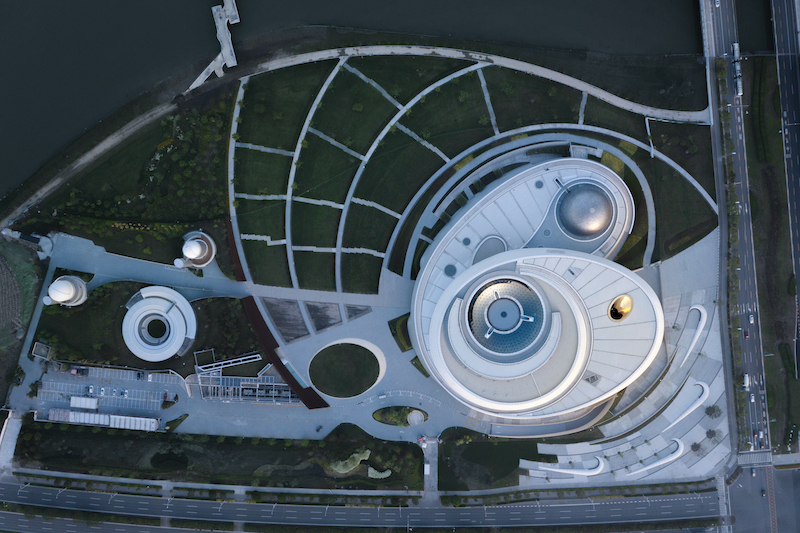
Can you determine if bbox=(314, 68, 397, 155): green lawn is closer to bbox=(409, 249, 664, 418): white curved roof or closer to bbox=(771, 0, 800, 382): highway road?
bbox=(409, 249, 664, 418): white curved roof

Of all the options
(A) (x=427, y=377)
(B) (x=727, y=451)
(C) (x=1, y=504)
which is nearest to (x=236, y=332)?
(A) (x=427, y=377)

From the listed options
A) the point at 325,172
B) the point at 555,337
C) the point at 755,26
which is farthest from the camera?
the point at 755,26

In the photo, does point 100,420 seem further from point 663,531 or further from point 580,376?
point 663,531

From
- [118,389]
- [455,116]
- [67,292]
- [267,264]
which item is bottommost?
[118,389]

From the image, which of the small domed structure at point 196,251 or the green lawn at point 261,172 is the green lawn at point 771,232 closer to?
the green lawn at point 261,172

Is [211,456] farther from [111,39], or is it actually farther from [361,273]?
[111,39]

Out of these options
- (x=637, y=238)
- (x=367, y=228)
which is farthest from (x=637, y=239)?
(x=367, y=228)

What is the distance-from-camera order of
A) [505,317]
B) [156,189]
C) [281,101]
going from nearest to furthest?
[505,317] < [156,189] < [281,101]
